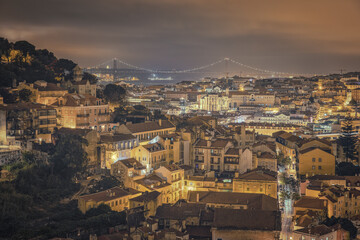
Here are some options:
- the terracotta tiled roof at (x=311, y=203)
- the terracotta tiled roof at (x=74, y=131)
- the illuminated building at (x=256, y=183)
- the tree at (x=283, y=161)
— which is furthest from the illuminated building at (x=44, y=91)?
the terracotta tiled roof at (x=311, y=203)

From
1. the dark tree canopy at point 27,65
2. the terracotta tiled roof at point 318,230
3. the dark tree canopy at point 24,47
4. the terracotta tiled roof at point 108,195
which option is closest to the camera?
the terracotta tiled roof at point 318,230

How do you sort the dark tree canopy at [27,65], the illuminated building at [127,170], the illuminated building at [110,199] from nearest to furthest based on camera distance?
the illuminated building at [110,199]
the illuminated building at [127,170]
the dark tree canopy at [27,65]

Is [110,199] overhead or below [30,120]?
below

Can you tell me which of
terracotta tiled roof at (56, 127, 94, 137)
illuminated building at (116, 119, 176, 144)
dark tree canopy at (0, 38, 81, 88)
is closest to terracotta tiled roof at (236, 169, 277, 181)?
illuminated building at (116, 119, 176, 144)

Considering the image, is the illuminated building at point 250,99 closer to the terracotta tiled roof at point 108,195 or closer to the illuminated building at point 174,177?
the illuminated building at point 174,177

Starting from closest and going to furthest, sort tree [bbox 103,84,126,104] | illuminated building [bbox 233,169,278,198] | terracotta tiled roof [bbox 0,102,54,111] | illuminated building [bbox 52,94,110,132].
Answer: illuminated building [bbox 233,169,278,198]
terracotta tiled roof [bbox 0,102,54,111]
illuminated building [bbox 52,94,110,132]
tree [bbox 103,84,126,104]

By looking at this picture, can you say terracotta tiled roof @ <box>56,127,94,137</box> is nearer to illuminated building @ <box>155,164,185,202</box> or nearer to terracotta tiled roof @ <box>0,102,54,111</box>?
terracotta tiled roof @ <box>0,102,54,111</box>

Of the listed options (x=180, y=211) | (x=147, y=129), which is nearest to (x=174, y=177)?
(x=180, y=211)

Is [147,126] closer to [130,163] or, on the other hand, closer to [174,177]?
[130,163]
